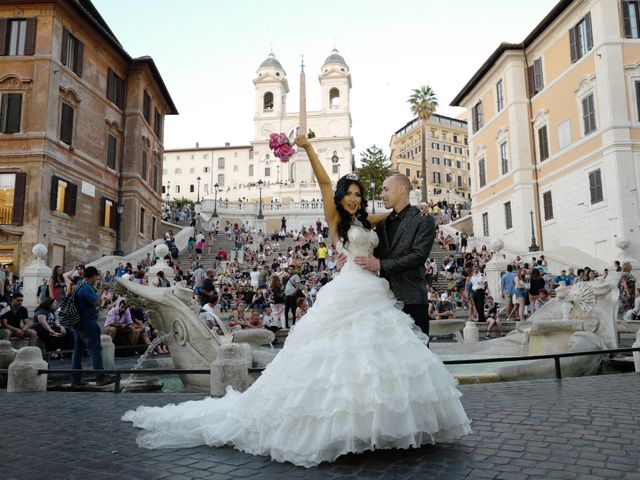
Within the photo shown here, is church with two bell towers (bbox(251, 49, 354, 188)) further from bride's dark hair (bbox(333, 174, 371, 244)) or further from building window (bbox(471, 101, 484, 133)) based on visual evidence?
bride's dark hair (bbox(333, 174, 371, 244))

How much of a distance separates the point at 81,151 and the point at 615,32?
26.8 meters

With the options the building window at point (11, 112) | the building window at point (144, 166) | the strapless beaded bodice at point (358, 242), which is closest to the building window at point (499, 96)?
the building window at point (144, 166)

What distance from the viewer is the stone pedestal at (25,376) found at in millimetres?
6637

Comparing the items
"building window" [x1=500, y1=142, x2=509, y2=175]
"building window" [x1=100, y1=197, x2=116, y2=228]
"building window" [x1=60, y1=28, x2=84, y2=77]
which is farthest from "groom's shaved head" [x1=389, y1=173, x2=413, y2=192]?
"building window" [x1=500, y1=142, x2=509, y2=175]

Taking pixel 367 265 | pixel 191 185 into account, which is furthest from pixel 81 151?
pixel 191 185

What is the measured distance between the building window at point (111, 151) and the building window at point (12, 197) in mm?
6600

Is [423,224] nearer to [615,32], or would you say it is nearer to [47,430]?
[47,430]

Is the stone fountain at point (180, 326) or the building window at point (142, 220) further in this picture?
the building window at point (142, 220)

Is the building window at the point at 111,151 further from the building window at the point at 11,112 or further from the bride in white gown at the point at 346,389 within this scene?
the bride in white gown at the point at 346,389

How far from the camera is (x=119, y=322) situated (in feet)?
35.8

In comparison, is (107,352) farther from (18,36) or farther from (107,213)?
(18,36)

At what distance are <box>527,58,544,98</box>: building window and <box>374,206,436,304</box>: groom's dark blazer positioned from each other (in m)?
29.0

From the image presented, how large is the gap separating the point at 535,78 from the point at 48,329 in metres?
29.0

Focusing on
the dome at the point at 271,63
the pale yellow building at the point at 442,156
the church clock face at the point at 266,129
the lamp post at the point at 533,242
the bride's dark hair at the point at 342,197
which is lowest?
the bride's dark hair at the point at 342,197
